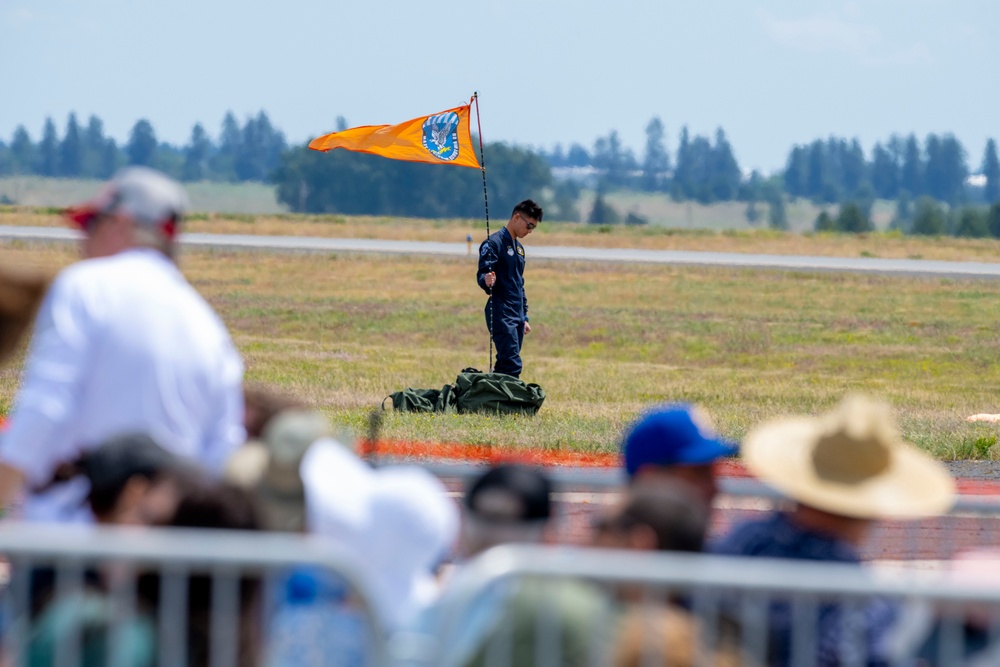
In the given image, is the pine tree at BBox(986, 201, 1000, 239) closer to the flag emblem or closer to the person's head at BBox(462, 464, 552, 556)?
the flag emblem

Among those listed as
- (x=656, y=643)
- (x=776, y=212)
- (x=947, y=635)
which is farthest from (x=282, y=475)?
(x=776, y=212)

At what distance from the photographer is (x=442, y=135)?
15.8 meters

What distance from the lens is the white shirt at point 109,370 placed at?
4.00 meters

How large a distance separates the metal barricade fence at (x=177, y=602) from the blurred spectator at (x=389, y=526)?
0.48 feet

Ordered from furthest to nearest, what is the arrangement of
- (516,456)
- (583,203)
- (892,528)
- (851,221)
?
(583,203), (851,221), (516,456), (892,528)

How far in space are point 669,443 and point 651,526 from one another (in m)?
0.78

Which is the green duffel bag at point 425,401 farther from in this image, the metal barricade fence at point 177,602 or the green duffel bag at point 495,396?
the metal barricade fence at point 177,602

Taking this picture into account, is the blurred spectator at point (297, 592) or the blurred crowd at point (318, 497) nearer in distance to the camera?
the blurred crowd at point (318, 497)

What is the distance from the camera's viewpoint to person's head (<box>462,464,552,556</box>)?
3.98 metres

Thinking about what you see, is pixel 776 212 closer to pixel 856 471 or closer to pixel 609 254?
pixel 609 254

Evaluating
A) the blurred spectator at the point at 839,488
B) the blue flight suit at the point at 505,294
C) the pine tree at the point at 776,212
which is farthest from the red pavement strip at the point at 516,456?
the pine tree at the point at 776,212

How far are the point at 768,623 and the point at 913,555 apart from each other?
3.92 m

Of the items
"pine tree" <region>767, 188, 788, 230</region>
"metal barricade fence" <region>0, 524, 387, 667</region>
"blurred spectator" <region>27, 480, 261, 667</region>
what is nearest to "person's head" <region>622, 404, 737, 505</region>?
"metal barricade fence" <region>0, 524, 387, 667</region>

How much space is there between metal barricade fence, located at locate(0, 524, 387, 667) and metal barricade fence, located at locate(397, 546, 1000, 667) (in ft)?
0.75
